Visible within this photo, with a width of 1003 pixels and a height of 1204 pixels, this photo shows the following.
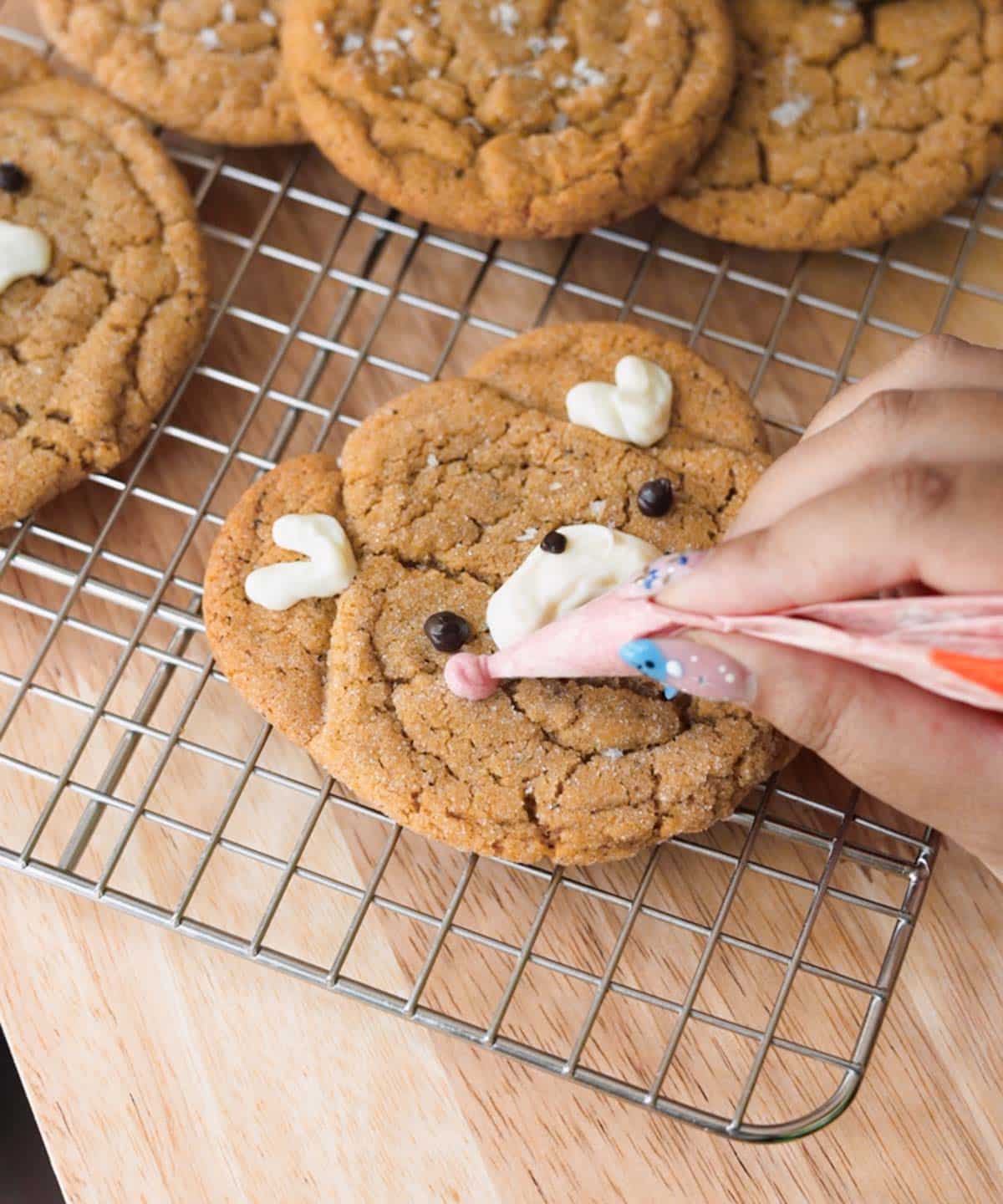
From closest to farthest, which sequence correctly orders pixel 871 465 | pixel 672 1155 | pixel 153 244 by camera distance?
1. pixel 871 465
2. pixel 672 1155
3. pixel 153 244

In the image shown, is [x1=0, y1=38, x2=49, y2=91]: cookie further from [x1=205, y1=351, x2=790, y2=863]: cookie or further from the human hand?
the human hand

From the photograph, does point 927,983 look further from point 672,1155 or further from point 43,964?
point 43,964

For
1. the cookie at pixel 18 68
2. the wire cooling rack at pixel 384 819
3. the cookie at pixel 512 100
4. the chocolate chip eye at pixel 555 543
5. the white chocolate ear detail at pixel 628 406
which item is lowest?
the wire cooling rack at pixel 384 819

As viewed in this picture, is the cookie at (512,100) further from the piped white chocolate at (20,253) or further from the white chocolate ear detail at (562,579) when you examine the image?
the white chocolate ear detail at (562,579)

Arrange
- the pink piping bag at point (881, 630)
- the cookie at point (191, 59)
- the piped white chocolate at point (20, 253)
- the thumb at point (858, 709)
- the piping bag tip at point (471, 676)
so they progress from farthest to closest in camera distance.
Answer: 1. the cookie at point (191, 59)
2. the piped white chocolate at point (20, 253)
3. the piping bag tip at point (471, 676)
4. the thumb at point (858, 709)
5. the pink piping bag at point (881, 630)

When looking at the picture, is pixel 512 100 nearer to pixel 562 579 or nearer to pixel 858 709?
pixel 562 579

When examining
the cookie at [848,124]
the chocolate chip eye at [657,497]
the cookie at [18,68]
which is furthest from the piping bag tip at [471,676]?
the cookie at [18,68]

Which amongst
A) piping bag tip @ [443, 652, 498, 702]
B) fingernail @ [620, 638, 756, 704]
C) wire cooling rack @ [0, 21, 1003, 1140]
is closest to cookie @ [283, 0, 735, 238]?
wire cooling rack @ [0, 21, 1003, 1140]

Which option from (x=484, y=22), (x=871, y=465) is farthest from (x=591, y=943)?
(x=484, y=22)
